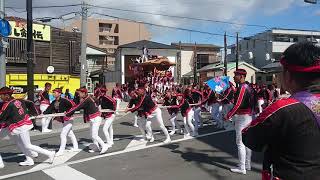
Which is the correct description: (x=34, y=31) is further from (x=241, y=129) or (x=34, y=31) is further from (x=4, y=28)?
(x=241, y=129)

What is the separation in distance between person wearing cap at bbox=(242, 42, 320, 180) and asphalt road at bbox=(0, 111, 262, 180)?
582cm

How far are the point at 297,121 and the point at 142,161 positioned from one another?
309 inches

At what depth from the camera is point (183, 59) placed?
225 ft

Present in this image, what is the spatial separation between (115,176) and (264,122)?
637 cm

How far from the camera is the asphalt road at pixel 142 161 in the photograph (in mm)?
8945

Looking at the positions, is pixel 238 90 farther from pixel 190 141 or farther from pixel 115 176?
pixel 190 141

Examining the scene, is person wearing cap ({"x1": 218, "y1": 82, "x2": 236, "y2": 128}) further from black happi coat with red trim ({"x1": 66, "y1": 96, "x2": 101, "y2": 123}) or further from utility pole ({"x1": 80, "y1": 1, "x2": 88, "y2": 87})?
utility pole ({"x1": 80, "y1": 1, "x2": 88, "y2": 87})

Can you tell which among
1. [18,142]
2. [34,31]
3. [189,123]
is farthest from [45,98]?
[34,31]

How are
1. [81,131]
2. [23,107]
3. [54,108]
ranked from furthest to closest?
[81,131] < [54,108] < [23,107]

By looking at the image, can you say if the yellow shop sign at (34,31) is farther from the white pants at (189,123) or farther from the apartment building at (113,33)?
the apartment building at (113,33)

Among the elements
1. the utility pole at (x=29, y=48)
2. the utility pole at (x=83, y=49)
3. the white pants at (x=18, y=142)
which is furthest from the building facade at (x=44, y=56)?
the white pants at (x=18, y=142)

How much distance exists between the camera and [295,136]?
2.79 metres

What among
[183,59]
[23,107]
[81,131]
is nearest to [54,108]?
[23,107]

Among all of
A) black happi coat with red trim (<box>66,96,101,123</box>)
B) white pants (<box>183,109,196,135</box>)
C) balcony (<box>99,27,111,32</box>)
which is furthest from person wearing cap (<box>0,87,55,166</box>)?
balcony (<box>99,27,111,32</box>)
